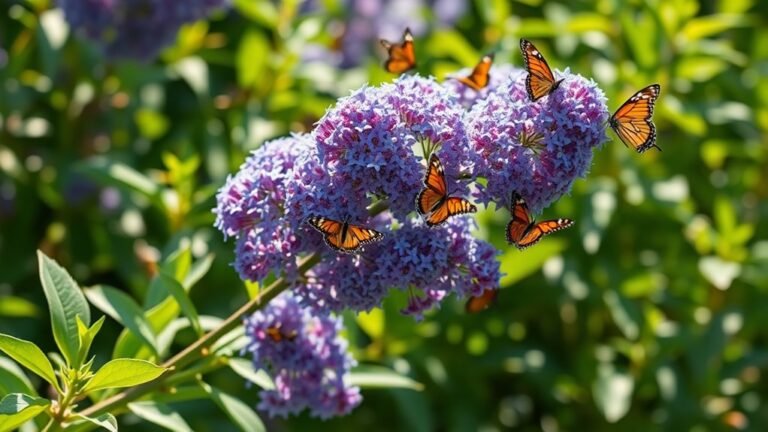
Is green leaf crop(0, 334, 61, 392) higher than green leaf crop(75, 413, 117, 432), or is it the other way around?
green leaf crop(0, 334, 61, 392)

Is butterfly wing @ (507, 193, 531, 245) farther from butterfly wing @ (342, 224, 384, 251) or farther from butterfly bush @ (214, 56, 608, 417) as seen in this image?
butterfly wing @ (342, 224, 384, 251)

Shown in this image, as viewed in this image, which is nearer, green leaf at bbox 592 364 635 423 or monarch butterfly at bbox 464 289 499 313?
monarch butterfly at bbox 464 289 499 313

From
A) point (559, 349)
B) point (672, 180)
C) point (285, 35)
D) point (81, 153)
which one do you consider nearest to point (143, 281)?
point (81, 153)

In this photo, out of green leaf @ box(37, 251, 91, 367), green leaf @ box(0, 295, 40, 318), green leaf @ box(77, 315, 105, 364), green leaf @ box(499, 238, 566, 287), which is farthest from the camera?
green leaf @ box(499, 238, 566, 287)

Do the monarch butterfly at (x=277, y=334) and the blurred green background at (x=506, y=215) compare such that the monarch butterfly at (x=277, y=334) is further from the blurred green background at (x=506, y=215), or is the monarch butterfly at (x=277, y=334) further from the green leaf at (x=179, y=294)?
the blurred green background at (x=506, y=215)

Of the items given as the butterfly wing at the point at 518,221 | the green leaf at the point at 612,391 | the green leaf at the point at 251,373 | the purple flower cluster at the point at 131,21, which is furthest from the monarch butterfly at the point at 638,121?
the purple flower cluster at the point at 131,21

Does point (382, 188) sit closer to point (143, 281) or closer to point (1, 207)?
point (143, 281)

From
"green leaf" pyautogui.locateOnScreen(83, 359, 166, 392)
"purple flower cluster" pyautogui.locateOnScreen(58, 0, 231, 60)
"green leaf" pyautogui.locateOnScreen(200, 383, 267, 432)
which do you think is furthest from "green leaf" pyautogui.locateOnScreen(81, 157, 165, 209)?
"green leaf" pyautogui.locateOnScreen(83, 359, 166, 392)
